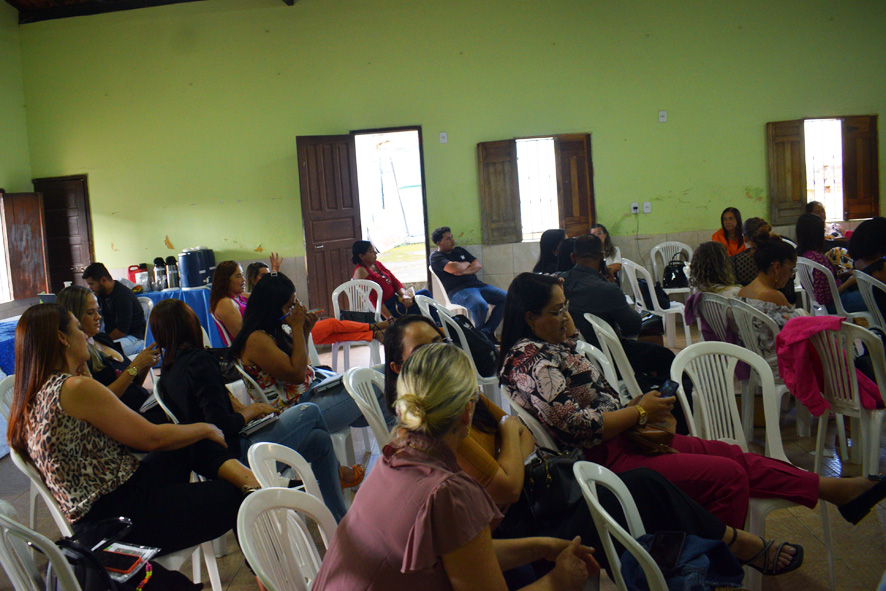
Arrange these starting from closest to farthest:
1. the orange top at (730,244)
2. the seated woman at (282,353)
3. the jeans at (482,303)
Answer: the seated woman at (282,353)
the jeans at (482,303)
the orange top at (730,244)

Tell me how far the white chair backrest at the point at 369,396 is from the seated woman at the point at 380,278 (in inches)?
106

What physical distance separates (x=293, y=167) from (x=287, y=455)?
6333 mm

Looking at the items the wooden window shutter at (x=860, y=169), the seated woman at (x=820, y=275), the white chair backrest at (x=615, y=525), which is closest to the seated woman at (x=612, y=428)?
the white chair backrest at (x=615, y=525)

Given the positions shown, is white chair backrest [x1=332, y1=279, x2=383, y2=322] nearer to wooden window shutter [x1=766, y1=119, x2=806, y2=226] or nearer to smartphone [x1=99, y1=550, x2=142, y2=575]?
smartphone [x1=99, y1=550, x2=142, y2=575]

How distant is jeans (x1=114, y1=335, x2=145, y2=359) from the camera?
16.5 ft

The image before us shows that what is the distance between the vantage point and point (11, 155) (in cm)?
770

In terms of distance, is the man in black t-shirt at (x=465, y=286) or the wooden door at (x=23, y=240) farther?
the wooden door at (x=23, y=240)

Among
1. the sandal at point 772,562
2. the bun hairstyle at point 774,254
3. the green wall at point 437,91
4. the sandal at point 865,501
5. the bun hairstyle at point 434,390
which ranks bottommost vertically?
the sandal at point 772,562

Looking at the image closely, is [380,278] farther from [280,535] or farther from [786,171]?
[786,171]

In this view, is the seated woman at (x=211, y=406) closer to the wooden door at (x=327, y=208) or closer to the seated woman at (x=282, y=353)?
the seated woman at (x=282, y=353)

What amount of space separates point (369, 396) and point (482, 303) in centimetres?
354

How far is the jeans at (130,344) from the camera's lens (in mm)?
5016

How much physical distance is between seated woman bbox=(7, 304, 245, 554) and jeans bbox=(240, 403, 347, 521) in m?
0.41

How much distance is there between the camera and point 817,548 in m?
2.36
